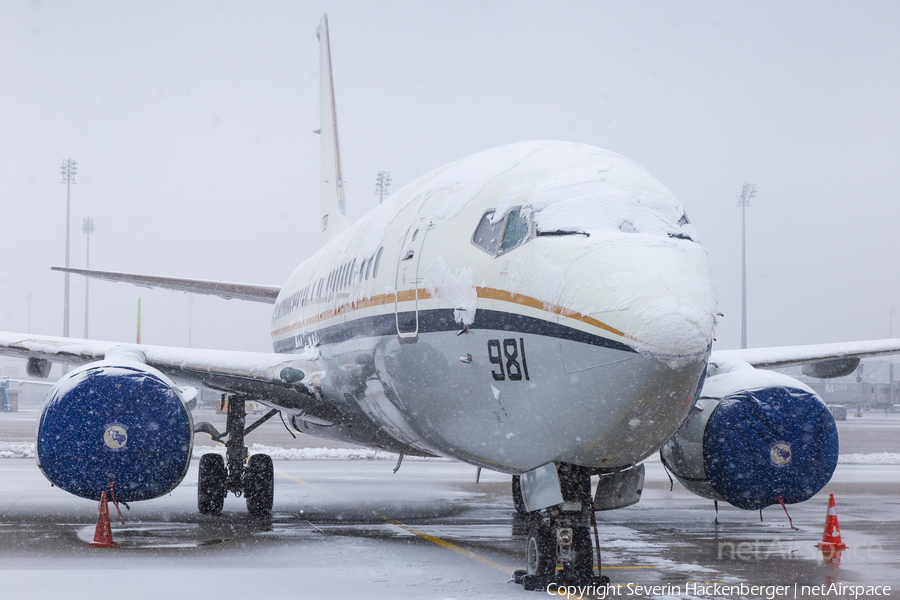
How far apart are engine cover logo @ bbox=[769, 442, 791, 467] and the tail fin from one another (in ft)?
38.7

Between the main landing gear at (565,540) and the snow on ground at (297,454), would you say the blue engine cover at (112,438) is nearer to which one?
the main landing gear at (565,540)

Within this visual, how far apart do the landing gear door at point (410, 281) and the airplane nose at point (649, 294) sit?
1.91 metres

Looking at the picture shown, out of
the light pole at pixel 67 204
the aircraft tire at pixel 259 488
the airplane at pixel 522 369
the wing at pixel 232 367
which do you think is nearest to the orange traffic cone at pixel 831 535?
the airplane at pixel 522 369

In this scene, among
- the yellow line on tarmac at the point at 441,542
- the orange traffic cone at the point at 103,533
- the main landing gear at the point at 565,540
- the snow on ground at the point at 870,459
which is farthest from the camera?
Result: the snow on ground at the point at 870,459

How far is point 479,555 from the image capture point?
9.21 metres

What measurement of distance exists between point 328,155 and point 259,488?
429 inches

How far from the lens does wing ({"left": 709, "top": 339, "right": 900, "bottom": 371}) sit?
13.0 meters

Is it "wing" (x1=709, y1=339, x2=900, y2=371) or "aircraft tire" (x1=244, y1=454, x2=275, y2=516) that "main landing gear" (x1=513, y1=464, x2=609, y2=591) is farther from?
"aircraft tire" (x1=244, y1=454, x2=275, y2=516)

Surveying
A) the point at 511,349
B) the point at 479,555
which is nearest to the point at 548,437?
the point at 511,349

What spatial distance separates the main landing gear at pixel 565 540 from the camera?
273 inches

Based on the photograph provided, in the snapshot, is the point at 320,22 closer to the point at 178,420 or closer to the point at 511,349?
the point at 178,420

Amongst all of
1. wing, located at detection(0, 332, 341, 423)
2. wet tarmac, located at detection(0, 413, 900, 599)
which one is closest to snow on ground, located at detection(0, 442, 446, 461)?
wet tarmac, located at detection(0, 413, 900, 599)

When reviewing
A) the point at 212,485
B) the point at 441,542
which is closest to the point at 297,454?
the point at 212,485

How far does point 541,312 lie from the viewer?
6.28m
